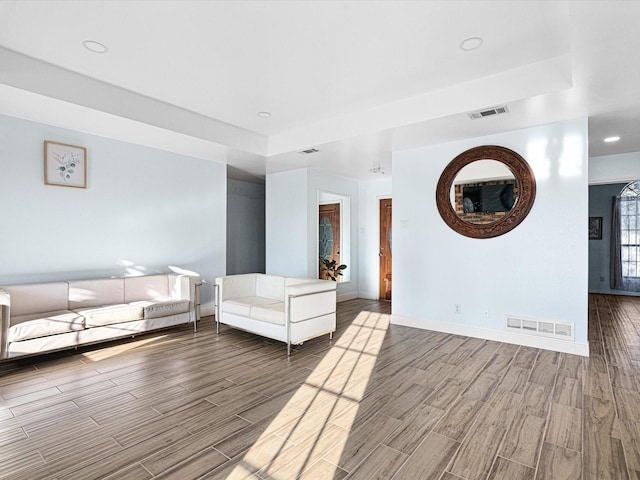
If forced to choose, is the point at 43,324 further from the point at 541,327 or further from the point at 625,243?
the point at 625,243

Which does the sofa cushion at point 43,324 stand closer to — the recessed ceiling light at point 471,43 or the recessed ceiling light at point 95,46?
the recessed ceiling light at point 95,46

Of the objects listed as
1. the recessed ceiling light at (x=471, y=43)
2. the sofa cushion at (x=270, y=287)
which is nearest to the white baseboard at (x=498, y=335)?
the sofa cushion at (x=270, y=287)

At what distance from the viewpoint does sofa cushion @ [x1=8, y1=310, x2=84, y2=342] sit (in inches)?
128

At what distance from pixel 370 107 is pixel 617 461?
379 centimetres

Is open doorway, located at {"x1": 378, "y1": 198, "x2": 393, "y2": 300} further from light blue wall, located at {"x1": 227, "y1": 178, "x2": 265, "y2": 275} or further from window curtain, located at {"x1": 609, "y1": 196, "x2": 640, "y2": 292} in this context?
window curtain, located at {"x1": 609, "y1": 196, "x2": 640, "y2": 292}

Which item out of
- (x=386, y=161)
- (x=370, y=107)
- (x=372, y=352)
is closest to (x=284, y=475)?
(x=372, y=352)

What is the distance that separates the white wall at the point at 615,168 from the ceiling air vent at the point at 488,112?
3313 mm

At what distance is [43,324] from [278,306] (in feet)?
7.82

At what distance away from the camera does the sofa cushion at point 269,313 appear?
3.93 m

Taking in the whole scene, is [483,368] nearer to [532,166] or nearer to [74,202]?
[532,166]

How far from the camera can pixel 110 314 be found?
3.89 meters

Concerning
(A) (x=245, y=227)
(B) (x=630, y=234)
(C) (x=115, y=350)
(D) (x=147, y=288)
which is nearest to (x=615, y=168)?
(B) (x=630, y=234)

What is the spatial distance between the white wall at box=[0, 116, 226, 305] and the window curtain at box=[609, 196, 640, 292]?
9.10m

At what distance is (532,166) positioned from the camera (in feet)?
13.3
